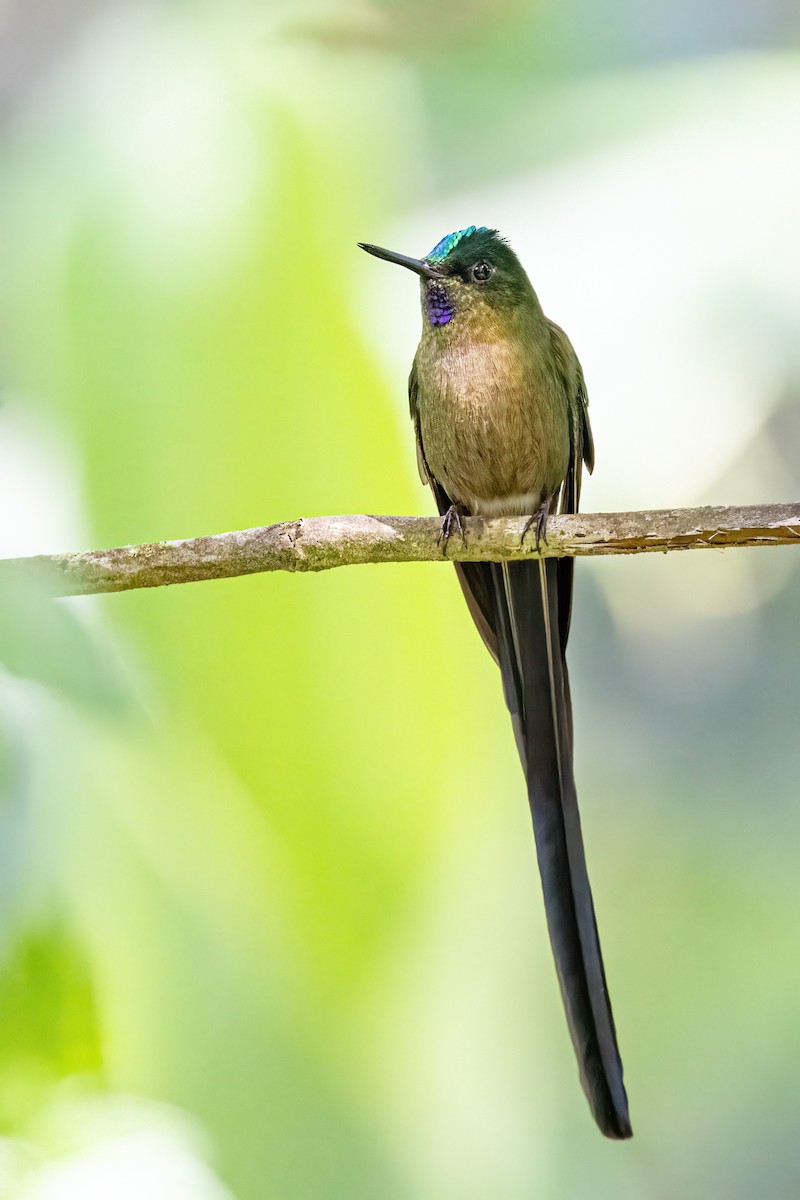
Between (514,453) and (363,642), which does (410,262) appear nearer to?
(514,453)

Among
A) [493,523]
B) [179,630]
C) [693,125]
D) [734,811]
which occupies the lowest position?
[734,811]

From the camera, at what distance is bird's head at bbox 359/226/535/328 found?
150 cm

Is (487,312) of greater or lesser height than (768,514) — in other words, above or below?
above

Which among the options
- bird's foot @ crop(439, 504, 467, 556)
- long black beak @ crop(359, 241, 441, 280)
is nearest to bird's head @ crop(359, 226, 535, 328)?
long black beak @ crop(359, 241, 441, 280)

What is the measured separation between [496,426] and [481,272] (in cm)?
23

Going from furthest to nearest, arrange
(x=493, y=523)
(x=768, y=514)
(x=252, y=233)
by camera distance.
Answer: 1. (x=252, y=233)
2. (x=493, y=523)
3. (x=768, y=514)

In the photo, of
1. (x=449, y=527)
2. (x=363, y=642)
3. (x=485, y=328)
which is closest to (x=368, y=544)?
(x=449, y=527)

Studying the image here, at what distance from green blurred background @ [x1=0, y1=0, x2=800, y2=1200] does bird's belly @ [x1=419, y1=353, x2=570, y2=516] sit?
5.8 inches

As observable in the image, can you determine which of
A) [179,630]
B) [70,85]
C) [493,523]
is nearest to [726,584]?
[493,523]

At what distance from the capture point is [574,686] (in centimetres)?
161

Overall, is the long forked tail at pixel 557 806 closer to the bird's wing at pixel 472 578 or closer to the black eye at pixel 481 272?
the bird's wing at pixel 472 578

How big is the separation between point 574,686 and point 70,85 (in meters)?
1.18

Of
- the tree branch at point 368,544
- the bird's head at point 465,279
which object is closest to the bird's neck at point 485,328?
the bird's head at point 465,279

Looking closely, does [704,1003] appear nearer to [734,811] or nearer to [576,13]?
[734,811]
